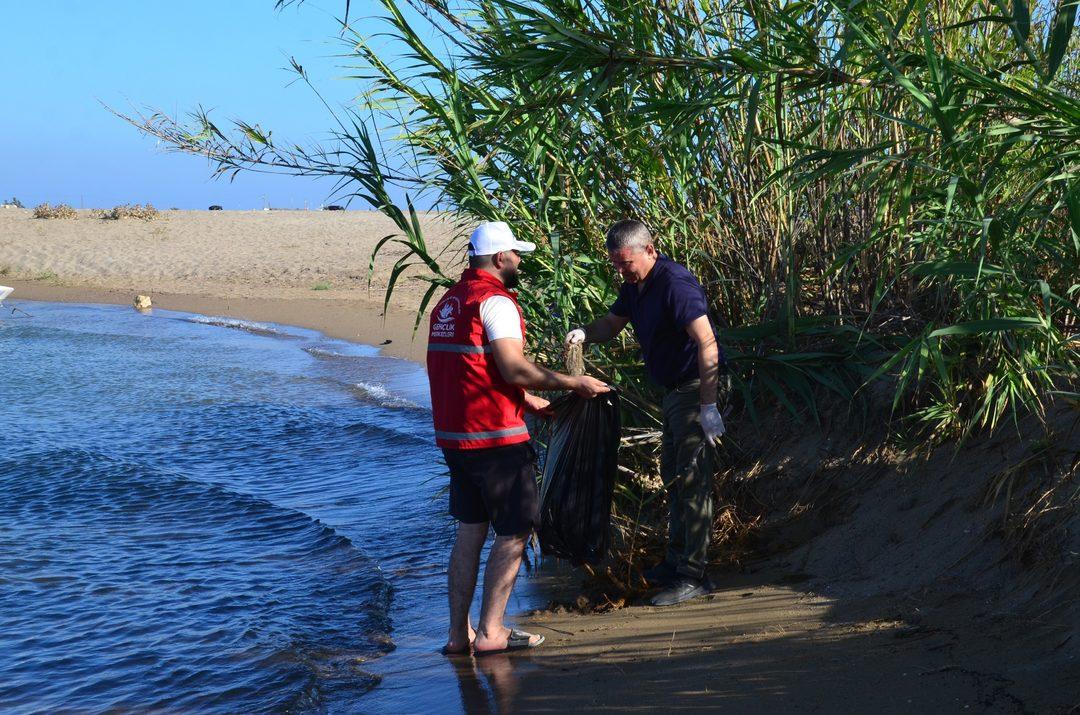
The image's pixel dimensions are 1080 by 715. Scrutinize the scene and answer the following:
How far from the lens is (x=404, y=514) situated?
21.8 ft

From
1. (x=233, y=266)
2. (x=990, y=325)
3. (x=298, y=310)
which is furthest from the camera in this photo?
(x=233, y=266)

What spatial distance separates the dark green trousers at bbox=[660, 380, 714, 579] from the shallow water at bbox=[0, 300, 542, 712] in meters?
0.86

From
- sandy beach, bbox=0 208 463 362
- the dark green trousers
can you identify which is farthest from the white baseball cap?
sandy beach, bbox=0 208 463 362

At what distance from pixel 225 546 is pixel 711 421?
353 cm

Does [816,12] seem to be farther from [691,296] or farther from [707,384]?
[707,384]

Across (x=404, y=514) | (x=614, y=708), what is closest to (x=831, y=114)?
(x=614, y=708)

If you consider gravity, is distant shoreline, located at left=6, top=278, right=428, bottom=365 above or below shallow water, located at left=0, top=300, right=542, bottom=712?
above

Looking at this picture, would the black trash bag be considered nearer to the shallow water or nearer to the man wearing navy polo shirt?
the man wearing navy polo shirt

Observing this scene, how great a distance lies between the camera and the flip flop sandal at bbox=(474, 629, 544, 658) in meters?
3.93

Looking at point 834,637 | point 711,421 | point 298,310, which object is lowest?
point 834,637

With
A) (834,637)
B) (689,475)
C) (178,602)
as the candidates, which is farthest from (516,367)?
(178,602)

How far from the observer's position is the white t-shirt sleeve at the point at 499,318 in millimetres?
3707

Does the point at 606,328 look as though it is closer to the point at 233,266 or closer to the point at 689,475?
the point at 689,475

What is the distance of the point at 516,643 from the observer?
395cm
